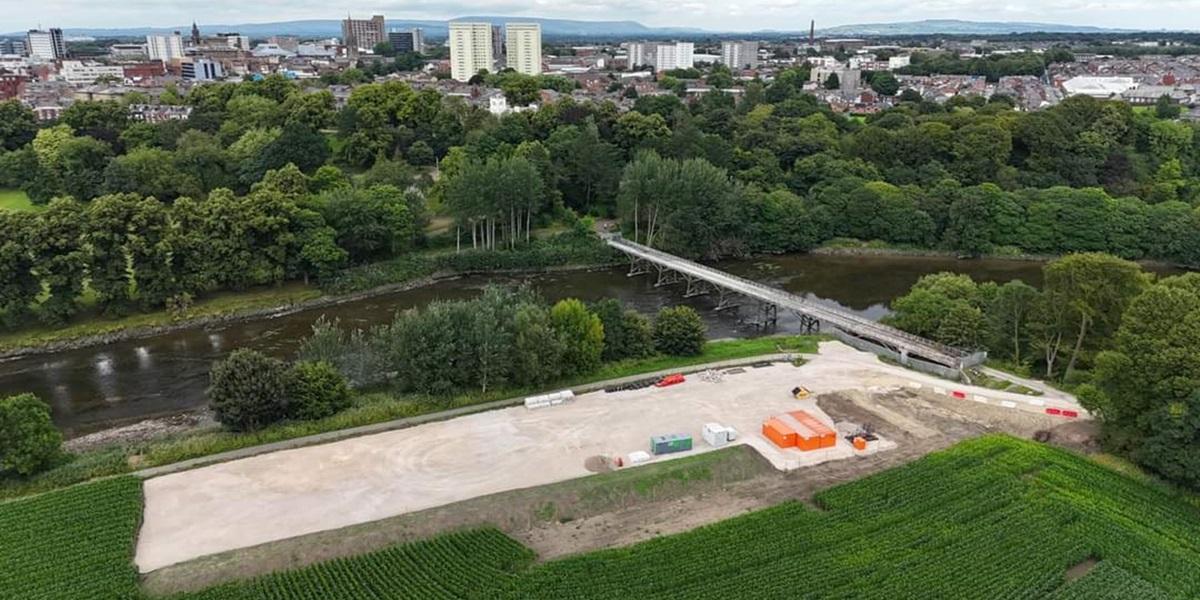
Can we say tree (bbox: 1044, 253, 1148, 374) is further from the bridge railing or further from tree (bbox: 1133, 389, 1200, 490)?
tree (bbox: 1133, 389, 1200, 490)

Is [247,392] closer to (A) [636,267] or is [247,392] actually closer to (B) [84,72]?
(A) [636,267]

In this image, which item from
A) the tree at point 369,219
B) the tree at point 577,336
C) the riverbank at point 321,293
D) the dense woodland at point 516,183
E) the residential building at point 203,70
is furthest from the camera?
the residential building at point 203,70

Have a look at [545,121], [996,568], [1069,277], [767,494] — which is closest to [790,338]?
[1069,277]

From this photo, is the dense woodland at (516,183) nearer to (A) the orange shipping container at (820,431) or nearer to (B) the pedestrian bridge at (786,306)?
(B) the pedestrian bridge at (786,306)

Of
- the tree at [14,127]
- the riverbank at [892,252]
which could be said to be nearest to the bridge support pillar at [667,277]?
the riverbank at [892,252]

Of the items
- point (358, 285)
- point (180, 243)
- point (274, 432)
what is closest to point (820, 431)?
point (274, 432)
